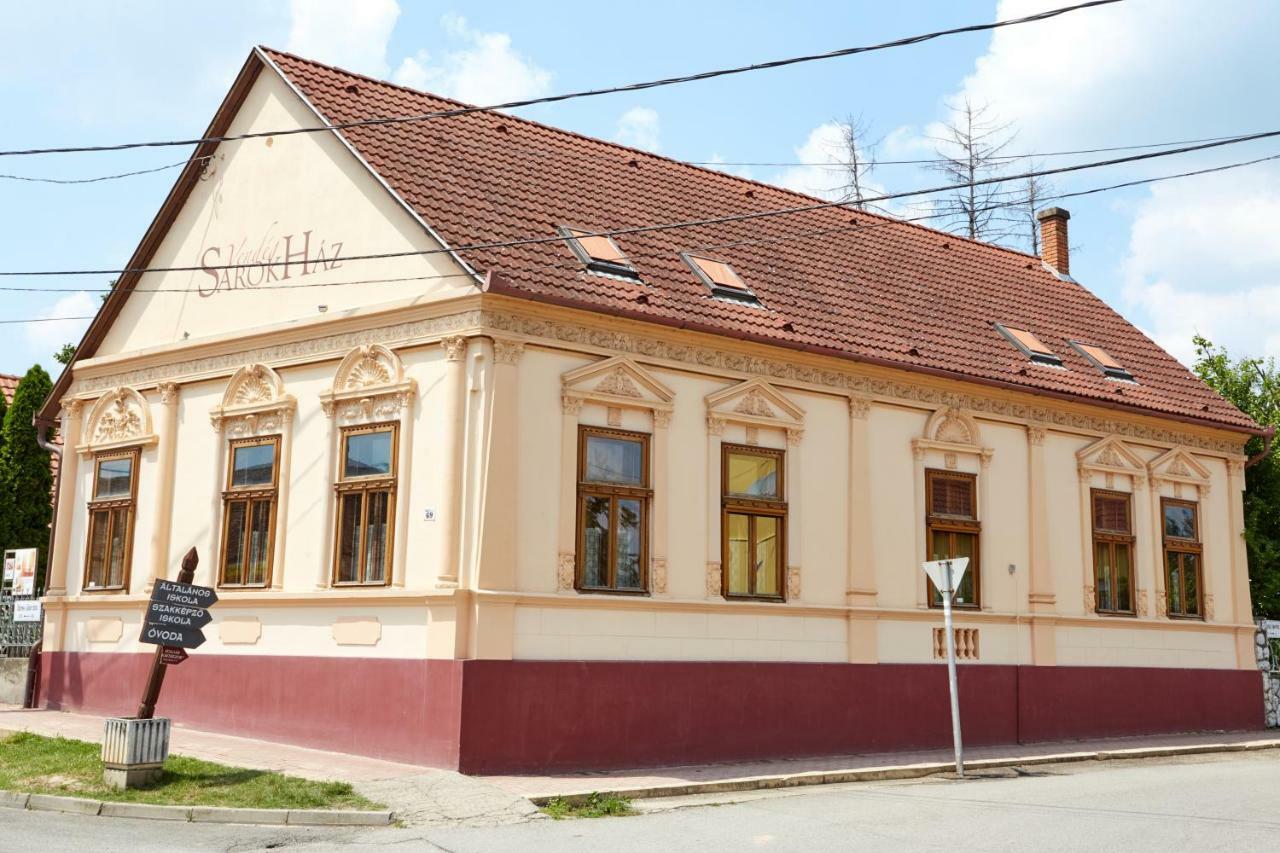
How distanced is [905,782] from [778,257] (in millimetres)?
8356

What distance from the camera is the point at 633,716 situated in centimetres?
1582

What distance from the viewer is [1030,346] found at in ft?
73.1

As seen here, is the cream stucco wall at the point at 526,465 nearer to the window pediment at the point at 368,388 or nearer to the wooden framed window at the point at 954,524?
the window pediment at the point at 368,388

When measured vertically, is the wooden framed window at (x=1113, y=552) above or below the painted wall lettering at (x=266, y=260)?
below

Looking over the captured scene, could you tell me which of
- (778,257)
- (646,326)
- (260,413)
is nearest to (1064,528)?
(778,257)

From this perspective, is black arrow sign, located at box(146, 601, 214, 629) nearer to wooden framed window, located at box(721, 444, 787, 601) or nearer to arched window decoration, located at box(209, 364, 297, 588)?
arched window decoration, located at box(209, 364, 297, 588)

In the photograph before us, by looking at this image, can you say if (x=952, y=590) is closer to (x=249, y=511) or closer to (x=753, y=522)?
(x=753, y=522)

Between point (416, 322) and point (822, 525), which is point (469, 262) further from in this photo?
point (822, 525)

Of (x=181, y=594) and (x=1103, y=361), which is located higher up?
(x=1103, y=361)

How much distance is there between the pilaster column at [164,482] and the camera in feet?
59.9

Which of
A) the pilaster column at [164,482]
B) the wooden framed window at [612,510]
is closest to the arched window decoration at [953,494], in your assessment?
the wooden framed window at [612,510]

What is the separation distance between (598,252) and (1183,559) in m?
11.9

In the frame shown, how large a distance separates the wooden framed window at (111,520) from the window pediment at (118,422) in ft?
0.56

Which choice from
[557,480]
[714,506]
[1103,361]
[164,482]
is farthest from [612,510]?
[1103,361]
